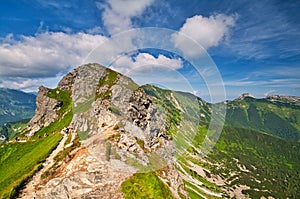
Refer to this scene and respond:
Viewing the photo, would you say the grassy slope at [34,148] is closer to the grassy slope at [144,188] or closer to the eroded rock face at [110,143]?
the eroded rock face at [110,143]

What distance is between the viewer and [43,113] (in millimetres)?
136500

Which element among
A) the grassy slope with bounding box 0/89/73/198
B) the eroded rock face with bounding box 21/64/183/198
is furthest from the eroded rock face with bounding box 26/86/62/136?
the eroded rock face with bounding box 21/64/183/198

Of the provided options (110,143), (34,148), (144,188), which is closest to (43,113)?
(34,148)

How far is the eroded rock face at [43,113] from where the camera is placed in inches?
5074

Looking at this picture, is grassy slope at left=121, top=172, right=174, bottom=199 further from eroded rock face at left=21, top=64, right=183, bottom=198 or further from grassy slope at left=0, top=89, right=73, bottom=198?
grassy slope at left=0, top=89, right=73, bottom=198

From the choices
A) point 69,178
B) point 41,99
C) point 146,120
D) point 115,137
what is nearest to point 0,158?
point 41,99

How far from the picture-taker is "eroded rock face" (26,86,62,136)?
12888 centimetres

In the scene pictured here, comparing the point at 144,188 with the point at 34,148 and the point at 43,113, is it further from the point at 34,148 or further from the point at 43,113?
the point at 43,113

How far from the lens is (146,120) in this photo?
1148 inches

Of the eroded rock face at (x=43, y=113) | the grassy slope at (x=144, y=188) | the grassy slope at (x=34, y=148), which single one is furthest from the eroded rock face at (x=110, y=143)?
the eroded rock face at (x=43, y=113)

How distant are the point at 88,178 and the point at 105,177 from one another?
3.13m

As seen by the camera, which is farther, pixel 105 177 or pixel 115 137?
pixel 105 177

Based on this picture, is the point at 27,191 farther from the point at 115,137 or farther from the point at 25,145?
the point at 25,145

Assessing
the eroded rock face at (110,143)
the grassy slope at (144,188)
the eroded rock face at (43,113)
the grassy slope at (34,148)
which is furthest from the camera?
the eroded rock face at (43,113)
